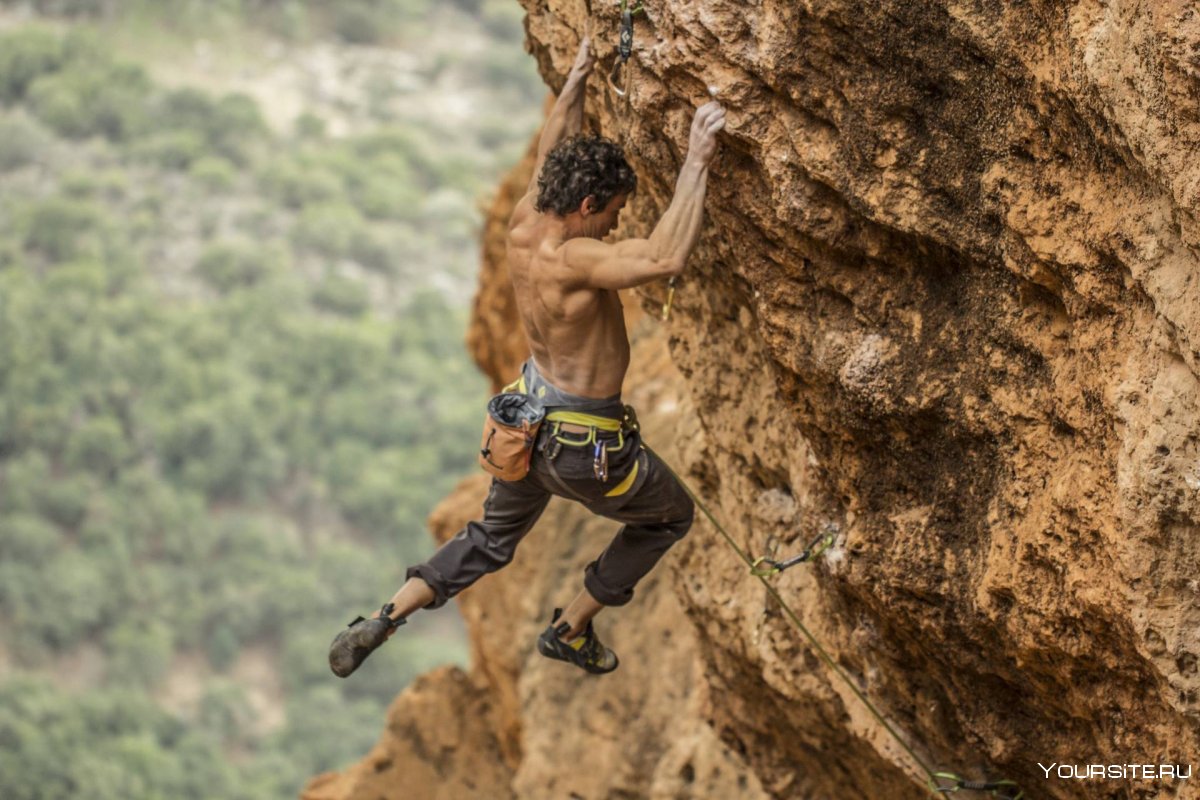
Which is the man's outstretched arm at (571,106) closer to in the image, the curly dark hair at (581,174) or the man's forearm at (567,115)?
the man's forearm at (567,115)

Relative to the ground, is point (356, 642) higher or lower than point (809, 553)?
higher

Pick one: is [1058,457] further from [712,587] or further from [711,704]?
[711,704]

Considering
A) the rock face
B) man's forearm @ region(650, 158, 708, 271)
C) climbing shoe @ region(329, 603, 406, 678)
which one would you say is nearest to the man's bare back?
man's forearm @ region(650, 158, 708, 271)

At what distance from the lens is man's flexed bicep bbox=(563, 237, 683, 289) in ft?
17.8

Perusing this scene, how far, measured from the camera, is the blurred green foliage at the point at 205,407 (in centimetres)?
Answer: 3641

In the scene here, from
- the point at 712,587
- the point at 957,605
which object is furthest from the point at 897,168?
the point at 712,587

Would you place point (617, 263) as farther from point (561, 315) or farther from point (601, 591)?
point (601, 591)

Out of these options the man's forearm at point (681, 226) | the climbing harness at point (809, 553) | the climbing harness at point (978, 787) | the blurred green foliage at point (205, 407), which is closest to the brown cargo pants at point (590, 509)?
the climbing harness at point (809, 553)

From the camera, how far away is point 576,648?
22.9ft

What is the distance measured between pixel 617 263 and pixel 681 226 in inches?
12.4

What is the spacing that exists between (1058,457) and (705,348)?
79.7 inches

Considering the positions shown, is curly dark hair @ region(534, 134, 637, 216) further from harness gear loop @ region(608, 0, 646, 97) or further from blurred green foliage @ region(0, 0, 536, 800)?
blurred green foliage @ region(0, 0, 536, 800)

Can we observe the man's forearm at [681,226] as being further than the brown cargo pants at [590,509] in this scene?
No

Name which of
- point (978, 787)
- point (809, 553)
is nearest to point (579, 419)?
point (809, 553)
